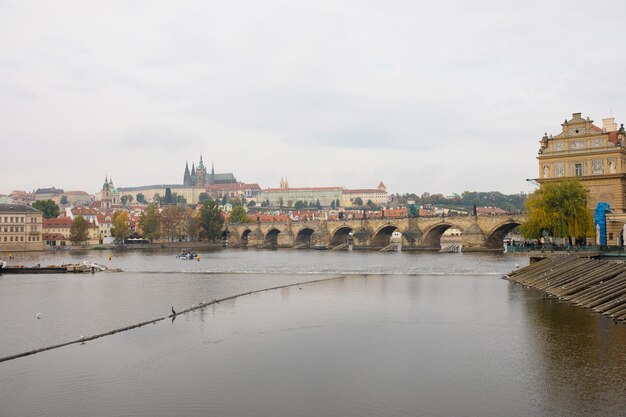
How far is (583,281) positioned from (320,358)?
20042 mm

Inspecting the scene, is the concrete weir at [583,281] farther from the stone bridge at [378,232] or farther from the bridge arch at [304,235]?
the bridge arch at [304,235]

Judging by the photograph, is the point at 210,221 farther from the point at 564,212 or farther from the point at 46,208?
the point at 564,212

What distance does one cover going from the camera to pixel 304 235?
127 meters

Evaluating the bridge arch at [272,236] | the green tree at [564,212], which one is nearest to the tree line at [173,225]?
the bridge arch at [272,236]

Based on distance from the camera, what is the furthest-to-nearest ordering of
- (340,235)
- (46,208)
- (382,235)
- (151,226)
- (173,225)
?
(46,208) < (173,225) < (151,226) < (340,235) < (382,235)

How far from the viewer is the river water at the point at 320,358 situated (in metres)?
15.2

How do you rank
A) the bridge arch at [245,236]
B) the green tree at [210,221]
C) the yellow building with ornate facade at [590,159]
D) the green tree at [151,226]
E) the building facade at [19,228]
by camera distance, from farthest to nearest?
the bridge arch at [245,236], the green tree at [210,221], the green tree at [151,226], the building facade at [19,228], the yellow building with ornate facade at [590,159]

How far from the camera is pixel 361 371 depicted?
18109mm

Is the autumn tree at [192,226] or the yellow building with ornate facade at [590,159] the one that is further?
the autumn tree at [192,226]

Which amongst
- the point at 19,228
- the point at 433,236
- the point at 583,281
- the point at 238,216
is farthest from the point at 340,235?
the point at 583,281

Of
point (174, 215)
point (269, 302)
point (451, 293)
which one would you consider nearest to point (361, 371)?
point (269, 302)

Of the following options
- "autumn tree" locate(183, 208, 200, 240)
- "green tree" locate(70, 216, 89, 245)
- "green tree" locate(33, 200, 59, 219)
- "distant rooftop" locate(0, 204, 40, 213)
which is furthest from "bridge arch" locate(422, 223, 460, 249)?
"green tree" locate(33, 200, 59, 219)

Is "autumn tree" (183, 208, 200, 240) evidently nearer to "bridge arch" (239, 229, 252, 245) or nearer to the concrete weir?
"bridge arch" (239, 229, 252, 245)

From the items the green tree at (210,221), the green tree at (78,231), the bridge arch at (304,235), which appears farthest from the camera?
the green tree at (210,221)
